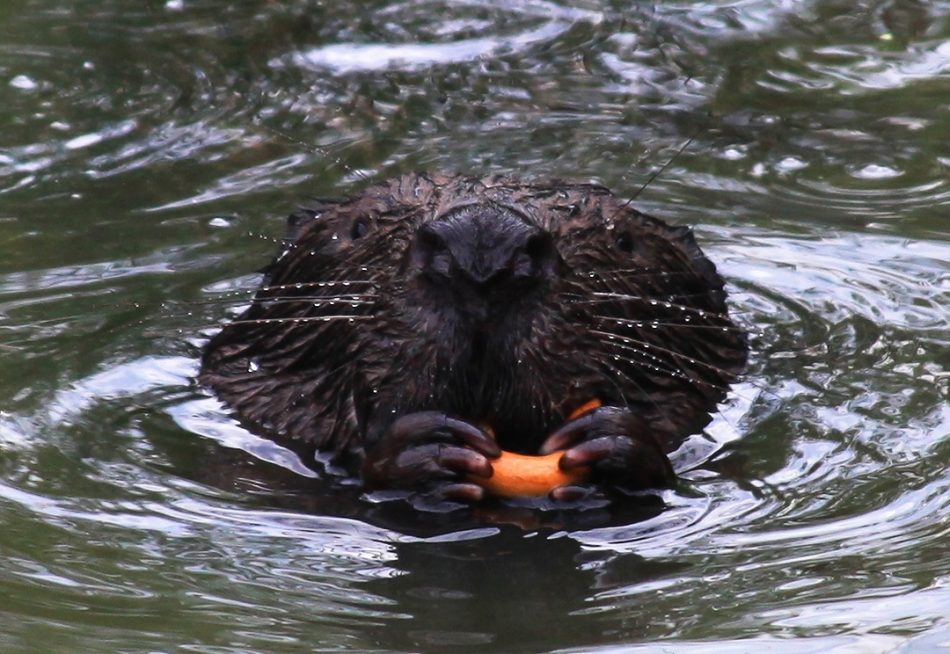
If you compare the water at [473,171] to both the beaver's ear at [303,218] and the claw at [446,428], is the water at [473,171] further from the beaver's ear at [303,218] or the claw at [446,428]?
the beaver's ear at [303,218]

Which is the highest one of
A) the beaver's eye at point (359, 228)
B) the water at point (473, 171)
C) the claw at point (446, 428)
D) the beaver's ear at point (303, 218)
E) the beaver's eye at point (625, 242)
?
the beaver's eye at point (359, 228)

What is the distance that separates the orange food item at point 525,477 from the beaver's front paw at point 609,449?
0.02 m

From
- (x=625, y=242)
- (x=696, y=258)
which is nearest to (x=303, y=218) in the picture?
(x=625, y=242)

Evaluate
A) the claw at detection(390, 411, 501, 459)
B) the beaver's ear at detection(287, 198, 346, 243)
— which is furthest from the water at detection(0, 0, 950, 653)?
the beaver's ear at detection(287, 198, 346, 243)

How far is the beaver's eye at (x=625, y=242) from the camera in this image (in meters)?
5.15

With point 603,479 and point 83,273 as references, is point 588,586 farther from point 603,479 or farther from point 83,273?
point 83,273

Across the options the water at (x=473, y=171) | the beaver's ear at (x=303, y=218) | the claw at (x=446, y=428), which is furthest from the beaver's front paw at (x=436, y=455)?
the beaver's ear at (x=303, y=218)

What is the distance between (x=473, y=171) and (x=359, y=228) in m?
1.91

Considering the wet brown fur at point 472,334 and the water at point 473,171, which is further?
the wet brown fur at point 472,334

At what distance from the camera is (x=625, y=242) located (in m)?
5.18

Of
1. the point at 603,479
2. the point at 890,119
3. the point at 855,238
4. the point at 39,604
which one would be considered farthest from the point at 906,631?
the point at 890,119

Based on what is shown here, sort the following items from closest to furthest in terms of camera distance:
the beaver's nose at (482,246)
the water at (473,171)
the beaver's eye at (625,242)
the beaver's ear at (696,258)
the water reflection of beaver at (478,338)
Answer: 1. the water at (473,171)
2. the beaver's nose at (482,246)
3. the water reflection of beaver at (478,338)
4. the beaver's eye at (625,242)
5. the beaver's ear at (696,258)

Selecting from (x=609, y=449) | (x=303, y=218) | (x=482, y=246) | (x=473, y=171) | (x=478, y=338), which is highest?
(x=482, y=246)

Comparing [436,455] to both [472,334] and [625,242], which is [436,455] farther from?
[625,242]
